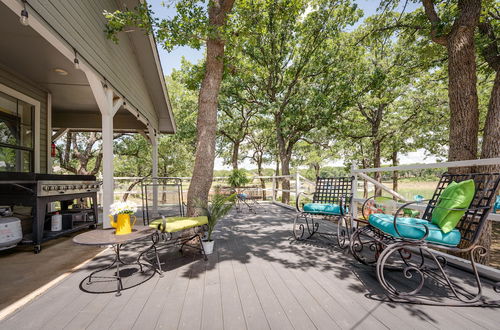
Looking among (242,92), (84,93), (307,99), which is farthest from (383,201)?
(242,92)

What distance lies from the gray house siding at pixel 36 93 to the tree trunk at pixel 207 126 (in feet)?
10.6

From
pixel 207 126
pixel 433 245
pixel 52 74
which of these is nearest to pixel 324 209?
pixel 433 245

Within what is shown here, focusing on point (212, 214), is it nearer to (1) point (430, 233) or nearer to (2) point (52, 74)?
(1) point (430, 233)

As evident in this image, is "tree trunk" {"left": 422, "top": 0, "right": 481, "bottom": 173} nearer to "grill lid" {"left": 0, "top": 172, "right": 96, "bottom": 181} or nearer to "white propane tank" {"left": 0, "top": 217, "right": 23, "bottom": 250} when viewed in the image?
"grill lid" {"left": 0, "top": 172, "right": 96, "bottom": 181}

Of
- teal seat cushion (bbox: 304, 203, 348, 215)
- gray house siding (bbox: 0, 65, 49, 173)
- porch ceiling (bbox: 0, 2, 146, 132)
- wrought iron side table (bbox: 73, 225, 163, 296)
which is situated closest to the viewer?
wrought iron side table (bbox: 73, 225, 163, 296)

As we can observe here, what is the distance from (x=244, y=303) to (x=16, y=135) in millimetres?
4992

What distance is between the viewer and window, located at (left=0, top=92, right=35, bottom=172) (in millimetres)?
3746

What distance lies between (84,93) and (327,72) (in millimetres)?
7862

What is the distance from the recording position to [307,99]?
9023 mm

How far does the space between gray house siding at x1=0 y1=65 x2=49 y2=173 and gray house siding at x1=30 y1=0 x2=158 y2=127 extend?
168 cm

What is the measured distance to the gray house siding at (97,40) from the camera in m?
2.51

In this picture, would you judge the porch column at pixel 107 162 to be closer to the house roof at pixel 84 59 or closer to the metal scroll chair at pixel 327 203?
the house roof at pixel 84 59

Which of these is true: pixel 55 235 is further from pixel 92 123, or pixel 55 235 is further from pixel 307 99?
pixel 307 99

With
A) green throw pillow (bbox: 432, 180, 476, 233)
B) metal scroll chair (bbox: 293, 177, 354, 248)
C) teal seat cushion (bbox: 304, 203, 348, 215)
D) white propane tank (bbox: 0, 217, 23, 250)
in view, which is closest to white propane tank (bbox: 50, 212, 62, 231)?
white propane tank (bbox: 0, 217, 23, 250)
